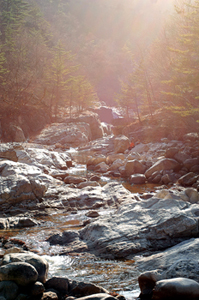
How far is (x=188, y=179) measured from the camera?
38.0ft

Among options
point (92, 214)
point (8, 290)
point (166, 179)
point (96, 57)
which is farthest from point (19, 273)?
point (96, 57)

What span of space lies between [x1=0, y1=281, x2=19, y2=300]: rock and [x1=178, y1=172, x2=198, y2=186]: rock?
9.52m

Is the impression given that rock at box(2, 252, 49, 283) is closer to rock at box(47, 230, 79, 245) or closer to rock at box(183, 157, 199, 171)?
Answer: rock at box(47, 230, 79, 245)

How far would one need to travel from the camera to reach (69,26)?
80.1 metres

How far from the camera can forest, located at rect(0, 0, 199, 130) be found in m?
18.8

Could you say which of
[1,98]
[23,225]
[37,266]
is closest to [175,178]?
[23,225]


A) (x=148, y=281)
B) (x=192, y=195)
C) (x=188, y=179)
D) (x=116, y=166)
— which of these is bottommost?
(x=148, y=281)

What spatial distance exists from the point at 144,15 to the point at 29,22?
176 feet

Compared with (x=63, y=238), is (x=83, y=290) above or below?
below

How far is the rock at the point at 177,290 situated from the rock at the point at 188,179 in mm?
8666

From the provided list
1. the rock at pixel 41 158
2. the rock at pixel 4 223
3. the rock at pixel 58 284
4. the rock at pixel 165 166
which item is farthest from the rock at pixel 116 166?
the rock at pixel 58 284

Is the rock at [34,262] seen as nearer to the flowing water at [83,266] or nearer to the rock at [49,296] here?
the rock at [49,296]

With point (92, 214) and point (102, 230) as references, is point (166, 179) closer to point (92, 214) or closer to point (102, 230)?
point (92, 214)

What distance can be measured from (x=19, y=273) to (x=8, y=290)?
0.22m
